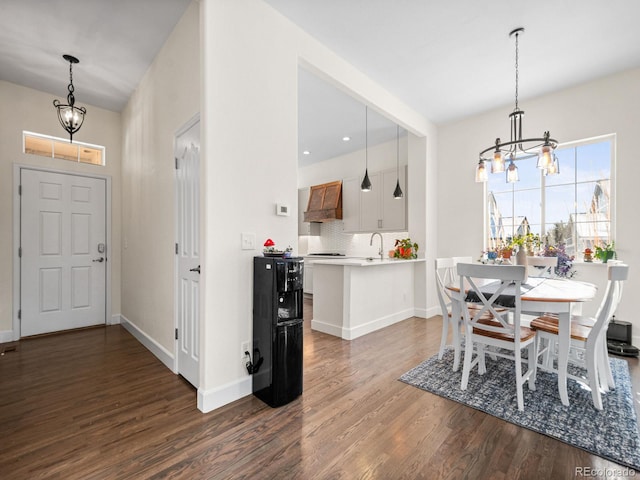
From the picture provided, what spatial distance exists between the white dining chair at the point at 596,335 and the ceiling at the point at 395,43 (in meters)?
2.20

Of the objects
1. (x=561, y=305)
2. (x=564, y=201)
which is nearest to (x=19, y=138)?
(x=561, y=305)

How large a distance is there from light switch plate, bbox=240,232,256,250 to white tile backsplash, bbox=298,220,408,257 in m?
3.93

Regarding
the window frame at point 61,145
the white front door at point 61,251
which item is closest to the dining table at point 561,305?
the white front door at point 61,251

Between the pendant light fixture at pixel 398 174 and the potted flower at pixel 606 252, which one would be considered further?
the pendant light fixture at pixel 398 174

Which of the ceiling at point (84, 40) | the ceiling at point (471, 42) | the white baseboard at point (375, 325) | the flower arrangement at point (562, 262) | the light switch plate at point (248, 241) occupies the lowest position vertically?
the white baseboard at point (375, 325)

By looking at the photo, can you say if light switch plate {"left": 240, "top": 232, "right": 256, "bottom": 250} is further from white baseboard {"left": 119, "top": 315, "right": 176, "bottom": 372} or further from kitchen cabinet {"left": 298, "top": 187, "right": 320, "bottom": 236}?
kitchen cabinet {"left": 298, "top": 187, "right": 320, "bottom": 236}

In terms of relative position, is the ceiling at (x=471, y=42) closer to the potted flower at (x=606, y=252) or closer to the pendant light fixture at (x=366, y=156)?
the pendant light fixture at (x=366, y=156)

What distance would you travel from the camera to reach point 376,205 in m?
5.72

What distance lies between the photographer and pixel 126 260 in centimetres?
412

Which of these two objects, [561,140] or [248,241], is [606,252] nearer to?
[561,140]

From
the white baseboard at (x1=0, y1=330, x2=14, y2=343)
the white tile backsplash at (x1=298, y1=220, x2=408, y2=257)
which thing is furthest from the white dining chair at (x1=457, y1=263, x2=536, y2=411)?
the white baseboard at (x1=0, y1=330, x2=14, y2=343)

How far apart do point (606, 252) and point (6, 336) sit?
703 cm

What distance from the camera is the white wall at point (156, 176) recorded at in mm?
2549

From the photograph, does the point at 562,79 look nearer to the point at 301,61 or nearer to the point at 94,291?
the point at 301,61
